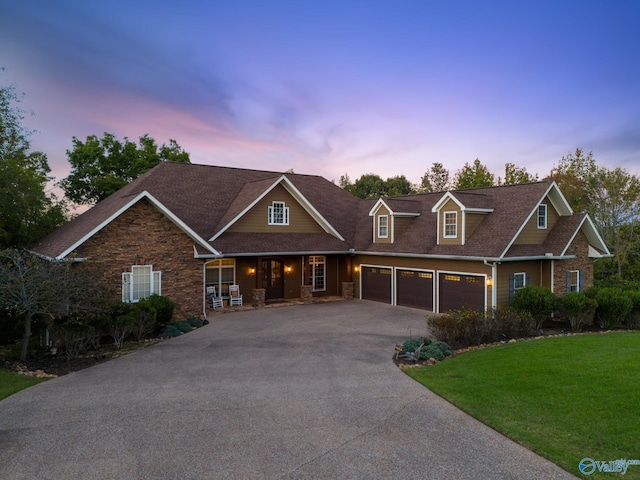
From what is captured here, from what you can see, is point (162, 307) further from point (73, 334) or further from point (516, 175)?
point (516, 175)

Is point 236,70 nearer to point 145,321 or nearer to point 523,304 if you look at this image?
point 145,321

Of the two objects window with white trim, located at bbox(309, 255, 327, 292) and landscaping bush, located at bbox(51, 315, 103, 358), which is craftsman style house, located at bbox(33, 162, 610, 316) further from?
landscaping bush, located at bbox(51, 315, 103, 358)

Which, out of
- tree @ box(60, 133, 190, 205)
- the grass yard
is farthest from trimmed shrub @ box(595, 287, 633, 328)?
tree @ box(60, 133, 190, 205)

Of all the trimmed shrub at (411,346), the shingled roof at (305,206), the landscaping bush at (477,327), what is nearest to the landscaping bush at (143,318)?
the shingled roof at (305,206)

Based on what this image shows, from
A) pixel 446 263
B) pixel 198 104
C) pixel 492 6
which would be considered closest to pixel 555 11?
pixel 492 6

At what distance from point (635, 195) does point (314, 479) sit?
32.1 m

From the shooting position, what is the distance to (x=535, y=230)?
64.2 feet

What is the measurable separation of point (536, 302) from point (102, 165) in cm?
2990

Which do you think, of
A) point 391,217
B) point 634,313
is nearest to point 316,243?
point 391,217

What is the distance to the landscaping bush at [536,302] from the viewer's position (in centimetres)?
1631

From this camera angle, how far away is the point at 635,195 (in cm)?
2886

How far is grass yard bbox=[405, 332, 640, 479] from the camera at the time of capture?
20.5 feet

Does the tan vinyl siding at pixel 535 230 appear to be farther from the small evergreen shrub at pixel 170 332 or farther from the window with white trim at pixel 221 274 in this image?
the small evergreen shrub at pixel 170 332

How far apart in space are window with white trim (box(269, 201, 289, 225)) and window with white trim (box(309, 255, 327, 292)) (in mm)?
2743
